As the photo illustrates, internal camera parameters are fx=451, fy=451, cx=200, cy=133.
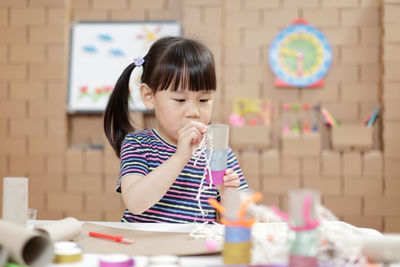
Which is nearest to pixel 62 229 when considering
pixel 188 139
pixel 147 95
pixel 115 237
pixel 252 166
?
pixel 115 237

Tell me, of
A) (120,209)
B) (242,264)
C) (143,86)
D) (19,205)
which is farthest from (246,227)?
(120,209)

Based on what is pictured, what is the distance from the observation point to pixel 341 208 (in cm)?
264

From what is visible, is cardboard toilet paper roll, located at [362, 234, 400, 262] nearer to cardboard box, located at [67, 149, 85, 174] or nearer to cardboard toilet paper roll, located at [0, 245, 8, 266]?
cardboard toilet paper roll, located at [0, 245, 8, 266]

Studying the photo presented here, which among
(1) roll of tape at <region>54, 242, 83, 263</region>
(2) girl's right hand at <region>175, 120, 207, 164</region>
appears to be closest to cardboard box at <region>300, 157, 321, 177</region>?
(2) girl's right hand at <region>175, 120, 207, 164</region>

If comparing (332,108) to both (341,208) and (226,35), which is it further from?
(226,35)

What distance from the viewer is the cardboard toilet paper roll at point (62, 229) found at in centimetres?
79

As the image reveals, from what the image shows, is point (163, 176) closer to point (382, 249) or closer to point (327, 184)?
point (382, 249)

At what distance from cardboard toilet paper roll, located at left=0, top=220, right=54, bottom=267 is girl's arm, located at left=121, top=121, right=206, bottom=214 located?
36 cm

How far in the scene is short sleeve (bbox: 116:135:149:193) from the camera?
1.17 m

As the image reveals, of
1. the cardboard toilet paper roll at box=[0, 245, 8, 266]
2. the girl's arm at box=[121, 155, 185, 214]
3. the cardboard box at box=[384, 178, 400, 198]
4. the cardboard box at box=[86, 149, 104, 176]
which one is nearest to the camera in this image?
the cardboard toilet paper roll at box=[0, 245, 8, 266]

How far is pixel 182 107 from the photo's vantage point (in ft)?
3.96

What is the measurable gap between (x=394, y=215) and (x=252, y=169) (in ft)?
2.82

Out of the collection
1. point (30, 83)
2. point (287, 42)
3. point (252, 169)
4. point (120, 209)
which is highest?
point (287, 42)

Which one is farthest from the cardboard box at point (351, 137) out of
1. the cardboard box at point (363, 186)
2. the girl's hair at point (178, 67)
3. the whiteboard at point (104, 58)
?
the girl's hair at point (178, 67)
